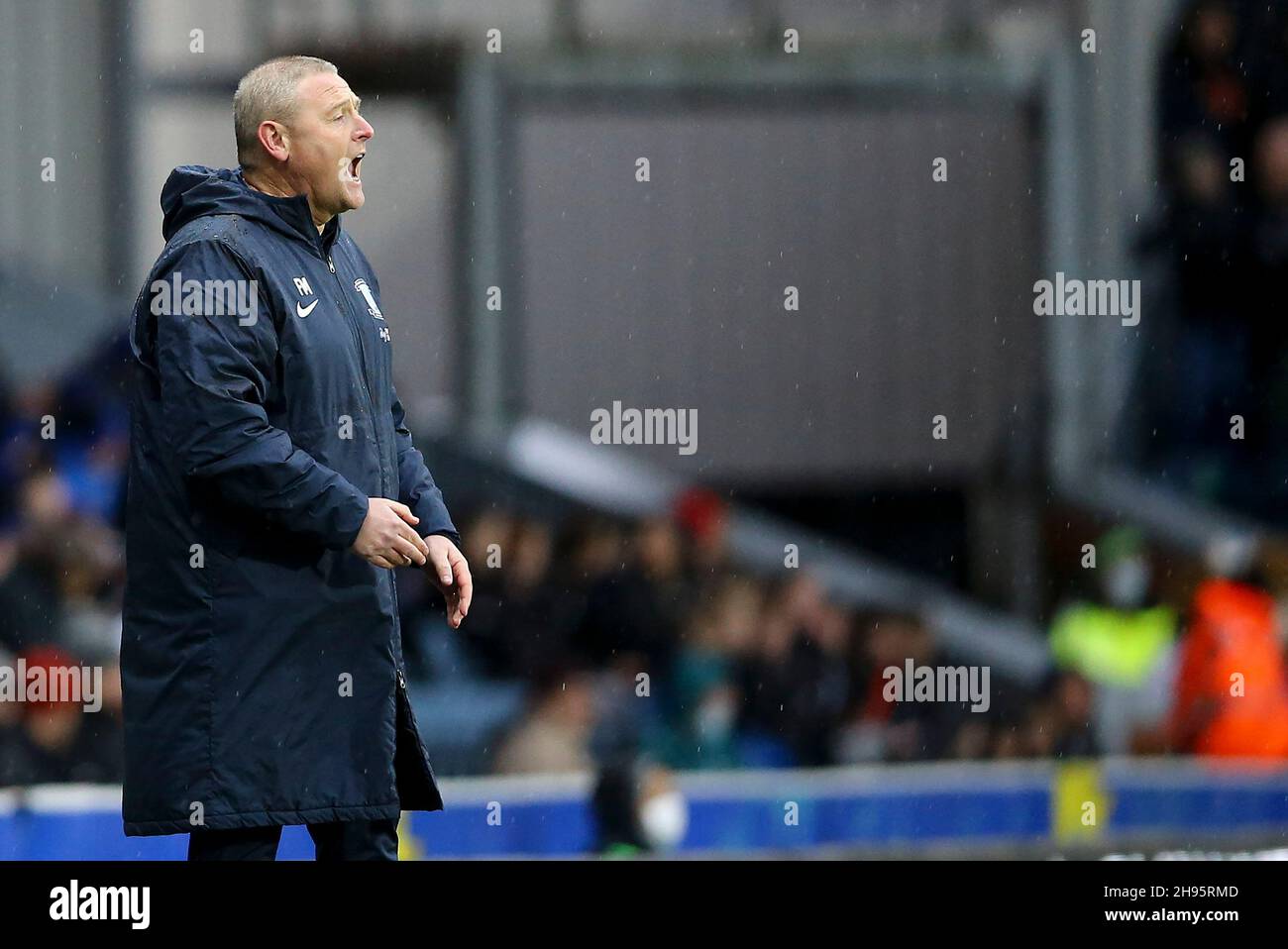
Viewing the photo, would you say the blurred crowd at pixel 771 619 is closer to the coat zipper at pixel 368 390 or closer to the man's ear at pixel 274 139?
the coat zipper at pixel 368 390

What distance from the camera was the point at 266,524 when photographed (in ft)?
10.4

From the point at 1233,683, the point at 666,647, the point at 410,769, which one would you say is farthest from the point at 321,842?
the point at 1233,683

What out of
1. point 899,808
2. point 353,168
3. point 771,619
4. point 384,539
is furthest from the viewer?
point 771,619

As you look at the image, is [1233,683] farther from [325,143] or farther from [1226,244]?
[325,143]

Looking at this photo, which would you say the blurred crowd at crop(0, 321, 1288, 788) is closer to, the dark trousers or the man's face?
the dark trousers

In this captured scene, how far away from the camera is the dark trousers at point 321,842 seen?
315cm

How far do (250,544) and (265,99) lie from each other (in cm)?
68

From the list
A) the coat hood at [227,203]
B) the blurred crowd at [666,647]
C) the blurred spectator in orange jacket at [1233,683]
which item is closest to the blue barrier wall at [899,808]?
the blurred spectator in orange jacket at [1233,683]

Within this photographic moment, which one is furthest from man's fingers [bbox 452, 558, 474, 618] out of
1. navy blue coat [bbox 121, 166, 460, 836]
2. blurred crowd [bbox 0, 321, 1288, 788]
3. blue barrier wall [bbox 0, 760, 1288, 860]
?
blurred crowd [bbox 0, 321, 1288, 788]

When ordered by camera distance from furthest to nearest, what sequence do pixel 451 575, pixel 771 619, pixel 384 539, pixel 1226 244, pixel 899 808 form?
pixel 1226 244
pixel 771 619
pixel 899 808
pixel 451 575
pixel 384 539

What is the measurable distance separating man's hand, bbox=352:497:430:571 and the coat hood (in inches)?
18.5

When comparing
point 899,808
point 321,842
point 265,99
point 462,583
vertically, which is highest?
point 265,99

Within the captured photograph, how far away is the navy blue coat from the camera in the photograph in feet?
10.1
